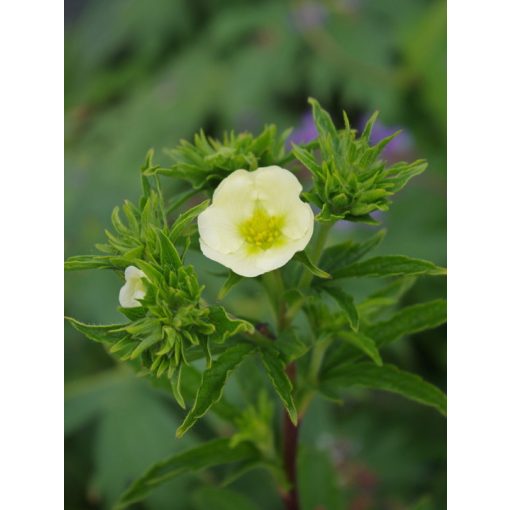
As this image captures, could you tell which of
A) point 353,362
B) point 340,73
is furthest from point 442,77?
point 353,362

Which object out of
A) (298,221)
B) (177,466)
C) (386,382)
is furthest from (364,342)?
(177,466)

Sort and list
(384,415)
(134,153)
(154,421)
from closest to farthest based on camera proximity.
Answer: (154,421) → (384,415) → (134,153)

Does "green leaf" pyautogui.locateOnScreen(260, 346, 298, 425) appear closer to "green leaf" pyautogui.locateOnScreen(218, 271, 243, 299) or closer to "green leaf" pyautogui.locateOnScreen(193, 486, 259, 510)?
"green leaf" pyautogui.locateOnScreen(218, 271, 243, 299)

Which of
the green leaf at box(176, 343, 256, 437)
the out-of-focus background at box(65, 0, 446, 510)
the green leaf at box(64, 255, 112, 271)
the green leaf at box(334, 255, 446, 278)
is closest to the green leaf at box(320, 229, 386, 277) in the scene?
the green leaf at box(334, 255, 446, 278)

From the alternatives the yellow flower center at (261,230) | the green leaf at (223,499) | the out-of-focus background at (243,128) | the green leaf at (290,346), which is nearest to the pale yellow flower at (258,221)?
the yellow flower center at (261,230)

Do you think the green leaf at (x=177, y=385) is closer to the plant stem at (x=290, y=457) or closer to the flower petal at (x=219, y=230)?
the flower petal at (x=219, y=230)
